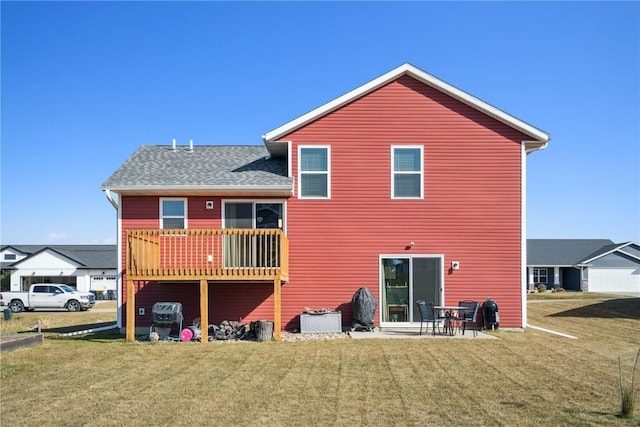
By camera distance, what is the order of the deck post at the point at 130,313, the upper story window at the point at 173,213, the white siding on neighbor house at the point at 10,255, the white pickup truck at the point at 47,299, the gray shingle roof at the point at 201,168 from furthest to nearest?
the white siding on neighbor house at the point at 10,255
the white pickup truck at the point at 47,299
the upper story window at the point at 173,213
the gray shingle roof at the point at 201,168
the deck post at the point at 130,313

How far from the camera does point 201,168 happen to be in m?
16.8

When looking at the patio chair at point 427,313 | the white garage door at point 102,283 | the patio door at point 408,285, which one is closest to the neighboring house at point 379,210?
the patio door at point 408,285

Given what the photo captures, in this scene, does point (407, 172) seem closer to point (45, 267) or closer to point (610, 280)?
point (45, 267)

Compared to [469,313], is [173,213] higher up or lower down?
higher up

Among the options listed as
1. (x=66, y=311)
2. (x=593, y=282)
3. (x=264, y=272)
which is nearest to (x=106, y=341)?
(x=264, y=272)

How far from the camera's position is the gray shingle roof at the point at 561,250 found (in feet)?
165

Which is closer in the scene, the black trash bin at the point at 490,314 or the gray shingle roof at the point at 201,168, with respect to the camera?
the black trash bin at the point at 490,314

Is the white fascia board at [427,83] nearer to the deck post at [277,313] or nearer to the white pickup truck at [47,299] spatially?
→ the deck post at [277,313]

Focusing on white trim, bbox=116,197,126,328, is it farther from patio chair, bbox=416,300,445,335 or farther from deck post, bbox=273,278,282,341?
patio chair, bbox=416,300,445,335

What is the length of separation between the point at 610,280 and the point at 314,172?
40518 millimetres

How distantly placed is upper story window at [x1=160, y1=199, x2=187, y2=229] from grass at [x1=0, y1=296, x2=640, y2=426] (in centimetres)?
358

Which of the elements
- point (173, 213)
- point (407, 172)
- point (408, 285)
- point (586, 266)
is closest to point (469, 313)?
point (408, 285)

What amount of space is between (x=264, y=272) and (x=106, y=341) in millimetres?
4061

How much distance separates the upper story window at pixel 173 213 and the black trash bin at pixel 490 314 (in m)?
8.15
